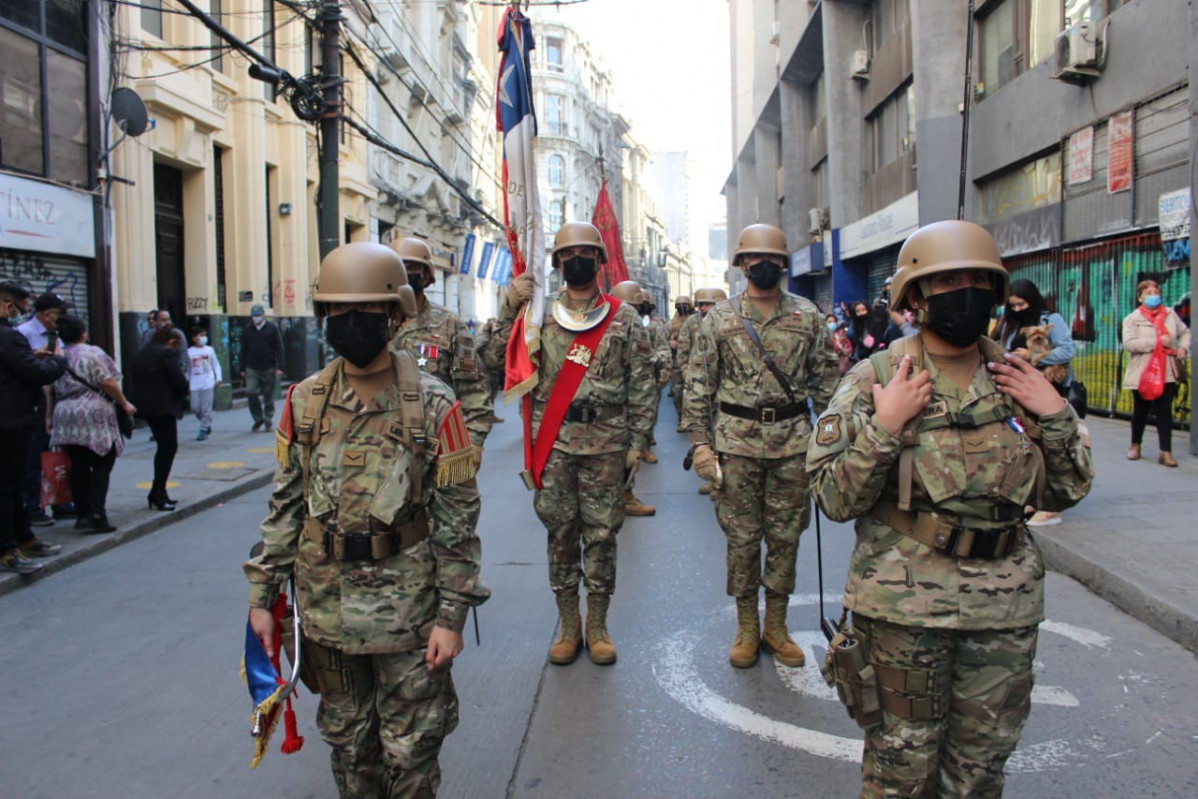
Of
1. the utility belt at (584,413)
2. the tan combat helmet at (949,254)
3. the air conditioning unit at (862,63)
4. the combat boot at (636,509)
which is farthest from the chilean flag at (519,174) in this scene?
the air conditioning unit at (862,63)

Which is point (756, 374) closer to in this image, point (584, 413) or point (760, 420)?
point (760, 420)

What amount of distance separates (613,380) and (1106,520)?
14.1ft

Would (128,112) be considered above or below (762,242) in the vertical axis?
above

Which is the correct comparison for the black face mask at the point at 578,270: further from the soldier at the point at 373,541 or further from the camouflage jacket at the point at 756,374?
the soldier at the point at 373,541

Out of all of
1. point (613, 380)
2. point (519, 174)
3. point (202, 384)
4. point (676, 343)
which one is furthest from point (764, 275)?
point (202, 384)

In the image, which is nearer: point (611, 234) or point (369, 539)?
point (369, 539)

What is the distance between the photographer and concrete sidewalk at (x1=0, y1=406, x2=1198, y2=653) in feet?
17.2

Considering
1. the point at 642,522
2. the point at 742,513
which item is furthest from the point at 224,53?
the point at 742,513

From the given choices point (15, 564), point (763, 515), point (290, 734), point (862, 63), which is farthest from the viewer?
point (862, 63)

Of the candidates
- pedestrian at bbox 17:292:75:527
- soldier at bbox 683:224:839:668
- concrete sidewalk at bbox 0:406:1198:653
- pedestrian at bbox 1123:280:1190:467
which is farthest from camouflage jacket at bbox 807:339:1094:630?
pedestrian at bbox 1123:280:1190:467

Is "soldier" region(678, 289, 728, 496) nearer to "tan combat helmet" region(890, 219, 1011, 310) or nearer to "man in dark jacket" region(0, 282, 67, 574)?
"man in dark jacket" region(0, 282, 67, 574)

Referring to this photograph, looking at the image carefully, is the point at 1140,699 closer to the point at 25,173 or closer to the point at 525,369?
the point at 525,369

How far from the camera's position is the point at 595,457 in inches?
182

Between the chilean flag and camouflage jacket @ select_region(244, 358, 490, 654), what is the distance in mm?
2088
